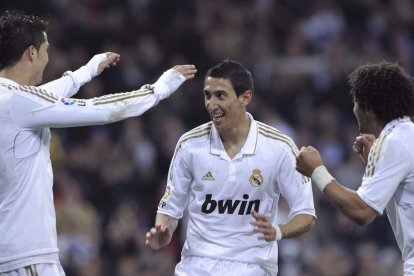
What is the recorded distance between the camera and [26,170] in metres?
6.34

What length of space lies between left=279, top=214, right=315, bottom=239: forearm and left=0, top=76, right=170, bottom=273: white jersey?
1.54m

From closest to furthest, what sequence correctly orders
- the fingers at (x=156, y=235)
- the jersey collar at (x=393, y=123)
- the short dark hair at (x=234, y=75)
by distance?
1. the jersey collar at (x=393, y=123)
2. the fingers at (x=156, y=235)
3. the short dark hair at (x=234, y=75)

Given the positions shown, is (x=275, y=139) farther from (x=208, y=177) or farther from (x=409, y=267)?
(x=409, y=267)

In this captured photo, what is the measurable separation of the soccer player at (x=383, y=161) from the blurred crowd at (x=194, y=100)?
588 cm

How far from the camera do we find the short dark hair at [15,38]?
6.46m

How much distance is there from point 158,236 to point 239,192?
0.69 meters

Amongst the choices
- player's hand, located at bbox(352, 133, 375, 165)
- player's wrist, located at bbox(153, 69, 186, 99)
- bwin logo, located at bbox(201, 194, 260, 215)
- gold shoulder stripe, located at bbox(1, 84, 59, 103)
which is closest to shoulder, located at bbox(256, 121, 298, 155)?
bwin logo, located at bbox(201, 194, 260, 215)

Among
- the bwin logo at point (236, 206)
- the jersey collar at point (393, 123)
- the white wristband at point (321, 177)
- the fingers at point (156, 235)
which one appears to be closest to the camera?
the white wristband at point (321, 177)

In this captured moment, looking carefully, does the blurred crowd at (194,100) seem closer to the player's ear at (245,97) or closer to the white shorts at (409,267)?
the player's ear at (245,97)

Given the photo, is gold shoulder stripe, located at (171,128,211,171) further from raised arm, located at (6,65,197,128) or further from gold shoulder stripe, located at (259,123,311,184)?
raised arm, located at (6,65,197,128)

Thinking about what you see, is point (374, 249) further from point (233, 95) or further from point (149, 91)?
point (149, 91)

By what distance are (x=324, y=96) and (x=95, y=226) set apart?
408cm

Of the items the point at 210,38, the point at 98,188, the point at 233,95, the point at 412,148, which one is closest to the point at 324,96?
the point at 210,38

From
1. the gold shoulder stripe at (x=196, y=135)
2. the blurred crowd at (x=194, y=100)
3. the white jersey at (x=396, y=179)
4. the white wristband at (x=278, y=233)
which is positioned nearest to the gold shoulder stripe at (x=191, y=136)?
the gold shoulder stripe at (x=196, y=135)
